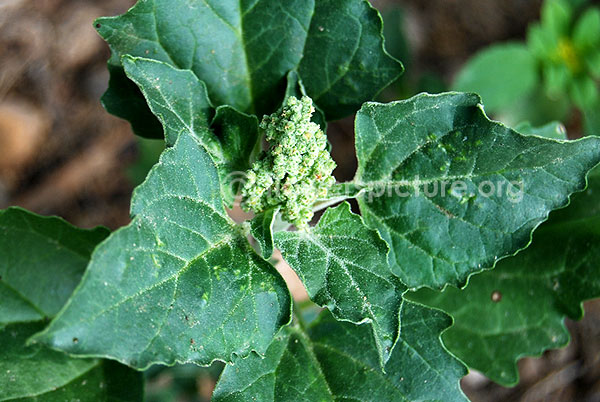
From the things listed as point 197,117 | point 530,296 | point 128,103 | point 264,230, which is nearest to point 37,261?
point 128,103

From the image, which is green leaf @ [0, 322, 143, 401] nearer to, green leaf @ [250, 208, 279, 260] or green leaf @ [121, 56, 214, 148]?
green leaf @ [250, 208, 279, 260]

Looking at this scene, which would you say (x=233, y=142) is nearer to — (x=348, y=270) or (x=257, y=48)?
(x=257, y=48)

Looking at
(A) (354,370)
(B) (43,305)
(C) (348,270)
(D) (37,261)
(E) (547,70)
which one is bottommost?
(E) (547,70)

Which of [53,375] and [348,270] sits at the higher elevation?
[348,270]

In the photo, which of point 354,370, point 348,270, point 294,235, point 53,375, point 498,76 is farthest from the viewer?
point 498,76

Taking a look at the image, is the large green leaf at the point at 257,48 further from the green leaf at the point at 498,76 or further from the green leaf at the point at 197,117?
the green leaf at the point at 498,76

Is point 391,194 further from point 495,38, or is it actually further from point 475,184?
point 495,38

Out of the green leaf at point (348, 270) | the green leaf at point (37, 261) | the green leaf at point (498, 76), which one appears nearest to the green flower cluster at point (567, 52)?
the green leaf at point (498, 76)

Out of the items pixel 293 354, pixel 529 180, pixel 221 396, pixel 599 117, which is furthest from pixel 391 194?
pixel 599 117
